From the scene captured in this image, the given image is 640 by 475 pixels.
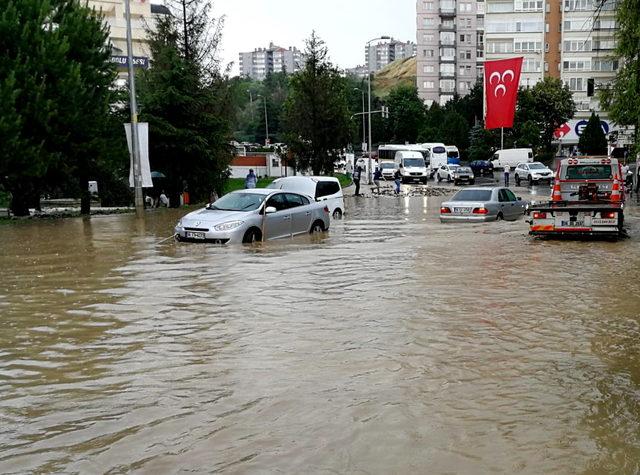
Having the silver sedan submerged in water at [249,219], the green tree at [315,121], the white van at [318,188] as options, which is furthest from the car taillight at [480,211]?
the green tree at [315,121]

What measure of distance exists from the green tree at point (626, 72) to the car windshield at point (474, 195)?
5.26m

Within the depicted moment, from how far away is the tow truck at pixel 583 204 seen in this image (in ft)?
59.7

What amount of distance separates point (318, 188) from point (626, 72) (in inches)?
433

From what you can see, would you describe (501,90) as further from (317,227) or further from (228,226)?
(228,226)

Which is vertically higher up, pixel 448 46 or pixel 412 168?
pixel 448 46

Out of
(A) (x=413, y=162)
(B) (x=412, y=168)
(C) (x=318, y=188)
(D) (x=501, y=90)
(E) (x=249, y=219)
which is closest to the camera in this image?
(E) (x=249, y=219)

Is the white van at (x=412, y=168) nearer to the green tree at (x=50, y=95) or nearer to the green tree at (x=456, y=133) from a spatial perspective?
the green tree at (x=456, y=133)

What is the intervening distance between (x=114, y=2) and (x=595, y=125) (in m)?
59.2

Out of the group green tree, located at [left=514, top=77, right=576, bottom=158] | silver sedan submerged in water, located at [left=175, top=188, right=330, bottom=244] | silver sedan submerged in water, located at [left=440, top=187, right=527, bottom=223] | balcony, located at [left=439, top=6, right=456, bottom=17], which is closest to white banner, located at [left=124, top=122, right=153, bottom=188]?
silver sedan submerged in water, located at [left=175, top=188, right=330, bottom=244]

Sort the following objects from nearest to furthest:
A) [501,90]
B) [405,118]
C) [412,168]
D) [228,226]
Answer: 1. [228,226]
2. [501,90]
3. [412,168]
4. [405,118]

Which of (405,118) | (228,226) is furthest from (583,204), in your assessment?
(405,118)

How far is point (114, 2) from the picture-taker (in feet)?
297

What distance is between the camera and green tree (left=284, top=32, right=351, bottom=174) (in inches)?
1893

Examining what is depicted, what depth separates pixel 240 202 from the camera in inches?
724
